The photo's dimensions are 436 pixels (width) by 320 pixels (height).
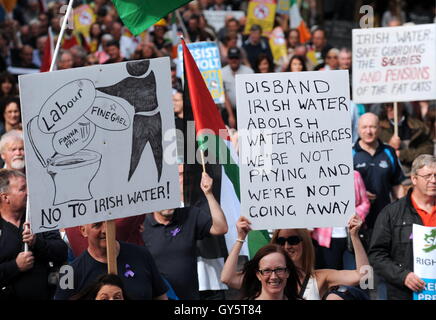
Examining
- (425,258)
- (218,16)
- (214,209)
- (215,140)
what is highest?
(218,16)

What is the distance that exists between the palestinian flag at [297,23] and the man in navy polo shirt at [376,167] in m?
8.14

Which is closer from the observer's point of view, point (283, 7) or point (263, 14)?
point (263, 14)

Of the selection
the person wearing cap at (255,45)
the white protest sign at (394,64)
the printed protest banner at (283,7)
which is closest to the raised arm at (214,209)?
the white protest sign at (394,64)

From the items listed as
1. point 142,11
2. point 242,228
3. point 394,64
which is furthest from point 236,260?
point 394,64

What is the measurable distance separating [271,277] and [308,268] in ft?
1.75

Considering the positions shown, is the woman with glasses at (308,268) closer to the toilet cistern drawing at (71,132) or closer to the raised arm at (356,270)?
the raised arm at (356,270)

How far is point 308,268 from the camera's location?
6.82 metres

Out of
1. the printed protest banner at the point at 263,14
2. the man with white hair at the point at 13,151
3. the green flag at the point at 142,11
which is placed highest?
the printed protest banner at the point at 263,14

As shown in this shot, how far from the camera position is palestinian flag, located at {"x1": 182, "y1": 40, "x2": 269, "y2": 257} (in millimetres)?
7734

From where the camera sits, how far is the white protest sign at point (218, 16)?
1824 centimetres

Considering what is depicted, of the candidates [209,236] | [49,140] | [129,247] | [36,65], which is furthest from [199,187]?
Result: [36,65]

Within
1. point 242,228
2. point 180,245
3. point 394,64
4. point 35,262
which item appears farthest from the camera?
point 394,64

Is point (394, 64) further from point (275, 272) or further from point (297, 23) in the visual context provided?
point (297, 23)

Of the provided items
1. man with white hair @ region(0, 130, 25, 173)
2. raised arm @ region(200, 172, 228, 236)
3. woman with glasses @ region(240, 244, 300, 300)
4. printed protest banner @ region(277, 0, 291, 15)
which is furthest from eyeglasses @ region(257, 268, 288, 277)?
printed protest banner @ region(277, 0, 291, 15)
